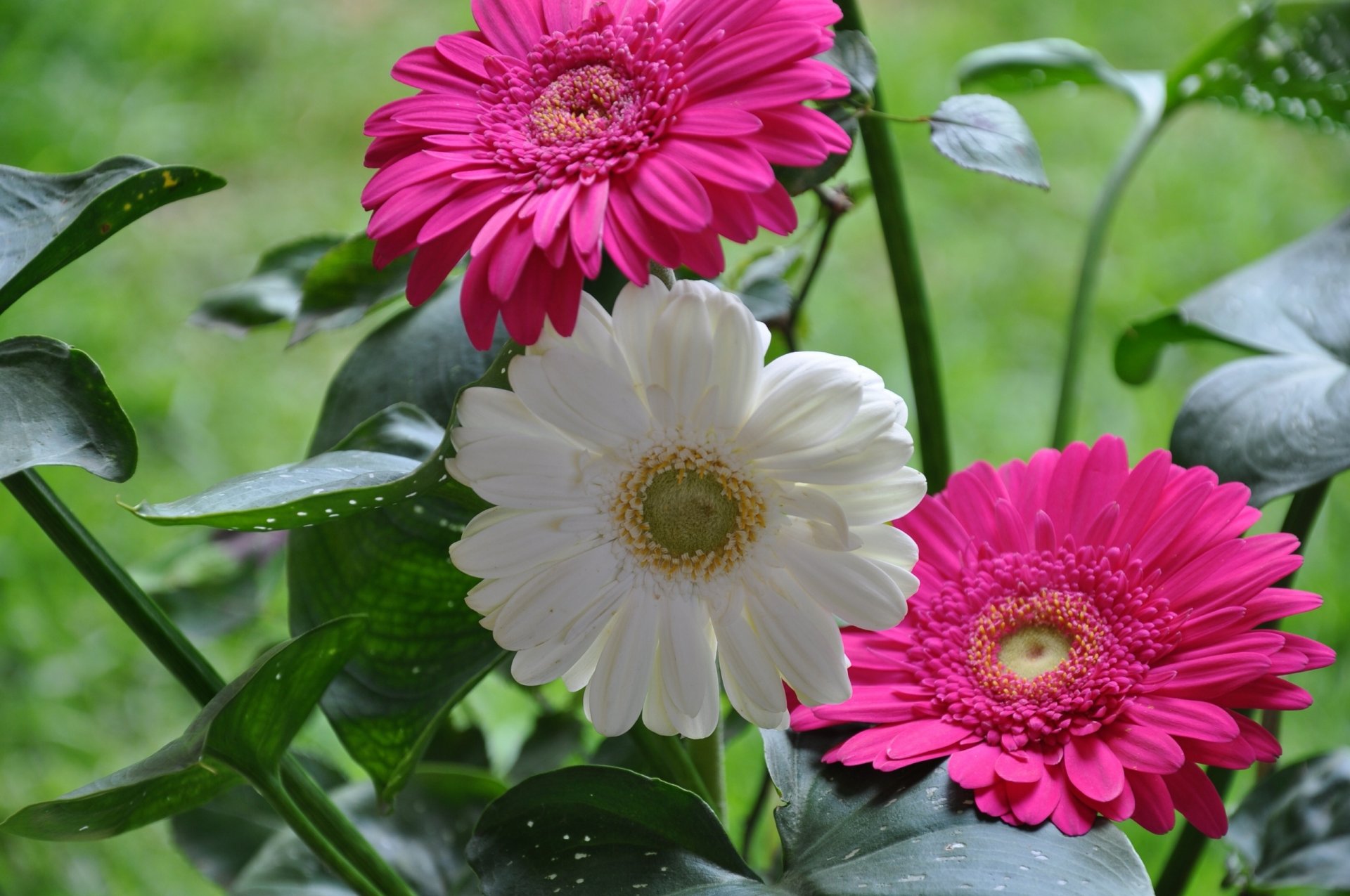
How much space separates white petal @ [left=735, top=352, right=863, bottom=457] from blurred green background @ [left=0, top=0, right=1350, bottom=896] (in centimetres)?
65

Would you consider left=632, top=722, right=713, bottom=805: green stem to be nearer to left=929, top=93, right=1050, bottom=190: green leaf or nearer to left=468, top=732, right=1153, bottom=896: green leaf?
left=468, top=732, right=1153, bottom=896: green leaf

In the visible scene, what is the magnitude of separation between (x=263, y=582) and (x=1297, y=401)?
472 millimetres

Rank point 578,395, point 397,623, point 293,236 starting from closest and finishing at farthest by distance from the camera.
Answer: point 578,395 → point 397,623 → point 293,236

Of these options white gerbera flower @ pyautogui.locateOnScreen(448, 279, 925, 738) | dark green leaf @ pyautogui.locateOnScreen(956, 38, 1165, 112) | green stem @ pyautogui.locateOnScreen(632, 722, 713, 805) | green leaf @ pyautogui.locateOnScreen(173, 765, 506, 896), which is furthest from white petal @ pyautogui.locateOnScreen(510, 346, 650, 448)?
dark green leaf @ pyautogui.locateOnScreen(956, 38, 1165, 112)

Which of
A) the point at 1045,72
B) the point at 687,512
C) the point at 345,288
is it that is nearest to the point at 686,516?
the point at 687,512

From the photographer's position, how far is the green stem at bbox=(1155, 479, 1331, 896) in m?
0.38

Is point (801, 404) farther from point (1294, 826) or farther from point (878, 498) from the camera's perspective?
point (1294, 826)

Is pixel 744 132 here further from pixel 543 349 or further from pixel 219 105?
pixel 219 105

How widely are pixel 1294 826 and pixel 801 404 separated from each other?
0.30 m

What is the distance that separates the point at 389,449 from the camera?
0.32 meters

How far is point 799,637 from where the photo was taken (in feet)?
0.82

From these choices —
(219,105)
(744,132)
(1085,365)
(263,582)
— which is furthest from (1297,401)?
(219,105)

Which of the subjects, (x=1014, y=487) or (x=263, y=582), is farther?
(x=263, y=582)

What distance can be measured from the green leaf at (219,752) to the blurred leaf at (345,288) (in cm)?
15
